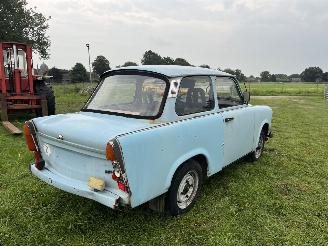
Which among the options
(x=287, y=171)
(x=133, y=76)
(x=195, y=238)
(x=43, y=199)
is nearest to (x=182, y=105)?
(x=133, y=76)

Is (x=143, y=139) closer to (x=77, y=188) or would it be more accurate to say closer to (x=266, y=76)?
(x=77, y=188)

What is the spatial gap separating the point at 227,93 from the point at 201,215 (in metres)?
1.98

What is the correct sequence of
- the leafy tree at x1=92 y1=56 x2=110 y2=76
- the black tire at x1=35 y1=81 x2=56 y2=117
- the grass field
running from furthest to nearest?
the leafy tree at x1=92 y1=56 x2=110 y2=76, the black tire at x1=35 y1=81 x2=56 y2=117, the grass field

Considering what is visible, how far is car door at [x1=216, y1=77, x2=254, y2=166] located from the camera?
4961 mm

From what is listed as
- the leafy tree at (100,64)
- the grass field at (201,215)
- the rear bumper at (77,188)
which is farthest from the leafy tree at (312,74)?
the rear bumper at (77,188)

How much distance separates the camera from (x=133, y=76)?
174 inches

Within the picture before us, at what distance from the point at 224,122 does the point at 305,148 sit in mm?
3921

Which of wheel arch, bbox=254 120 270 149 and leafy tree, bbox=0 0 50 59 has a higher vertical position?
leafy tree, bbox=0 0 50 59

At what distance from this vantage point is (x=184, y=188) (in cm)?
428

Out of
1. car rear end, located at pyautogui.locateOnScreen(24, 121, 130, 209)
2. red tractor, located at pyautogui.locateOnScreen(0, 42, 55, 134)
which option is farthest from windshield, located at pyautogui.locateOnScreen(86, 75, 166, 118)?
red tractor, located at pyautogui.locateOnScreen(0, 42, 55, 134)

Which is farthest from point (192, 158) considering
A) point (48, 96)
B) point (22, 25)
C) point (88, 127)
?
point (22, 25)

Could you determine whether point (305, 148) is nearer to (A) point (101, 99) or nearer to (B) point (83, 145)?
(A) point (101, 99)

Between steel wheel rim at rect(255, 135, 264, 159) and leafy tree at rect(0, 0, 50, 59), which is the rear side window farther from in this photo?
leafy tree at rect(0, 0, 50, 59)

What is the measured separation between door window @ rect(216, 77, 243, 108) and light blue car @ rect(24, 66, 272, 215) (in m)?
0.03
